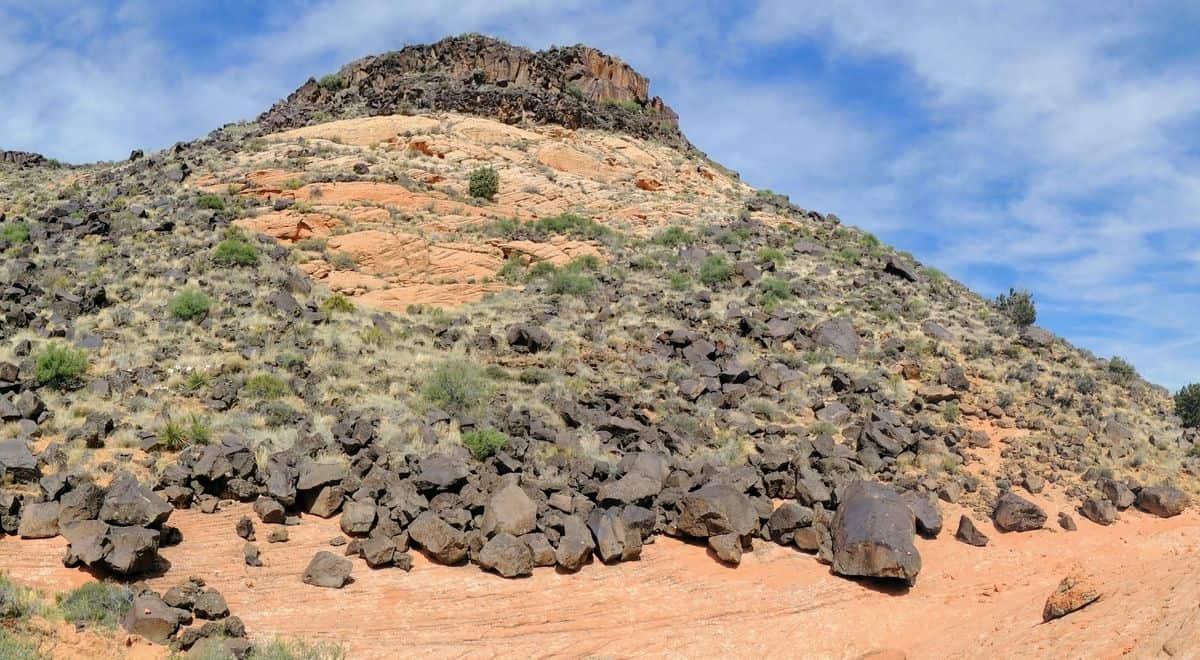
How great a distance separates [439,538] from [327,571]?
60.7 inches

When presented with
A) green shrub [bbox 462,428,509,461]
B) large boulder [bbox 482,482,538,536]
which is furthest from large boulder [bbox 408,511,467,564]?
green shrub [bbox 462,428,509,461]

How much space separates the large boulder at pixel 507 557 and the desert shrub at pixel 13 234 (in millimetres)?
20893

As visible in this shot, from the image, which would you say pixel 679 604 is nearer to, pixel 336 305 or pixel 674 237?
pixel 336 305

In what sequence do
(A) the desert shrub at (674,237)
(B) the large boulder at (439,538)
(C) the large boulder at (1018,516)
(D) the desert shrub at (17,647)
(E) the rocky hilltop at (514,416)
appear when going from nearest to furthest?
1. (D) the desert shrub at (17,647)
2. (E) the rocky hilltop at (514,416)
3. (B) the large boulder at (439,538)
4. (C) the large boulder at (1018,516)
5. (A) the desert shrub at (674,237)

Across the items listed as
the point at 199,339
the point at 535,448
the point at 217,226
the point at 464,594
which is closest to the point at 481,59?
the point at 217,226

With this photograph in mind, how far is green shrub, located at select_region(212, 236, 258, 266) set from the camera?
21.6 meters

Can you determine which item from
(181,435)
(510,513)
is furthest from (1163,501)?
(181,435)

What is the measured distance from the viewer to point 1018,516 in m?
12.4

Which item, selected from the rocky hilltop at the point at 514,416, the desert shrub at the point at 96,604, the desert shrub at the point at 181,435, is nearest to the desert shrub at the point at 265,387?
the rocky hilltop at the point at 514,416

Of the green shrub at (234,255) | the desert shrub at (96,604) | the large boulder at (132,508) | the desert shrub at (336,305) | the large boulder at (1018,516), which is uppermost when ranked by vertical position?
the green shrub at (234,255)

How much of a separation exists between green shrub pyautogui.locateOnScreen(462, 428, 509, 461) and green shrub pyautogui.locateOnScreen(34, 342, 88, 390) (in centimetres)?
769

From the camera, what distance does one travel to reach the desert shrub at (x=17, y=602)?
6910 mm

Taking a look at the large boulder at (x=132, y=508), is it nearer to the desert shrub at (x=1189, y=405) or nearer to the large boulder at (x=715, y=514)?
the large boulder at (x=715, y=514)

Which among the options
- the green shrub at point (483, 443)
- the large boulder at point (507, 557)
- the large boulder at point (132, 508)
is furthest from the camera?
the green shrub at point (483, 443)
